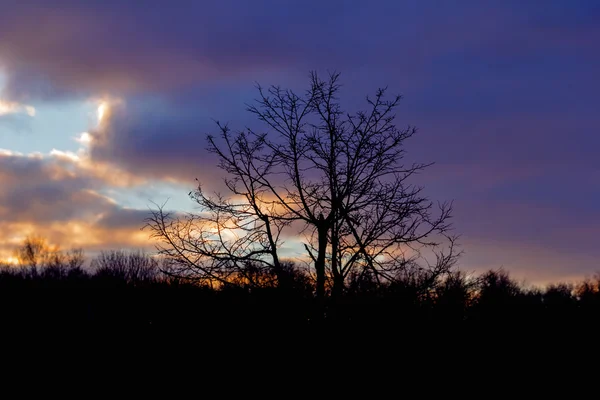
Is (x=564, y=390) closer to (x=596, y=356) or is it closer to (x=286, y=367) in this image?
(x=596, y=356)

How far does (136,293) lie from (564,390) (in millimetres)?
9226

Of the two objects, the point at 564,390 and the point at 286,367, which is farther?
the point at 564,390

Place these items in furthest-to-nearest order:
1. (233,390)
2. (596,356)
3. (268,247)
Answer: (268,247), (596,356), (233,390)

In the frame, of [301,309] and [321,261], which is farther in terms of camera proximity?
[321,261]

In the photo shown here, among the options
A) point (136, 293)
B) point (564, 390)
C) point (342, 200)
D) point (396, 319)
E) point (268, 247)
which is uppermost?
point (342, 200)

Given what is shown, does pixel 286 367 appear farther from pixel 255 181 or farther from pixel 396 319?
pixel 255 181

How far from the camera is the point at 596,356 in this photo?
14.7 meters

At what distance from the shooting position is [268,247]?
15.9m

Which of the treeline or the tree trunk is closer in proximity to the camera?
the treeline

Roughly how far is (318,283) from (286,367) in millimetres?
3419

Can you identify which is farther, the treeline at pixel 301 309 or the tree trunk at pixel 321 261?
the tree trunk at pixel 321 261

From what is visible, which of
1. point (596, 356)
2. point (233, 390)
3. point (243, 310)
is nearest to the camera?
point (233, 390)

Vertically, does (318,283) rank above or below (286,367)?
above

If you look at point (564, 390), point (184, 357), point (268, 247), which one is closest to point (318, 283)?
point (268, 247)
